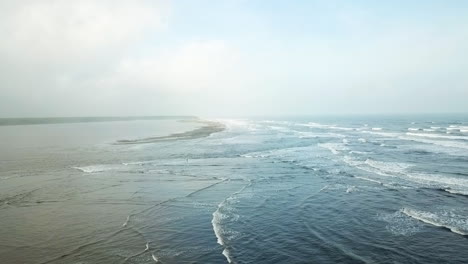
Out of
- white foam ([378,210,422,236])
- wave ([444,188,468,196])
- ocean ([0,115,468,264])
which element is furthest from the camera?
wave ([444,188,468,196])

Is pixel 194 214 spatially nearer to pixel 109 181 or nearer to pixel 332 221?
pixel 332 221

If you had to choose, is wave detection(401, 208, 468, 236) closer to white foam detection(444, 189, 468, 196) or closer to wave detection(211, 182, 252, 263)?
white foam detection(444, 189, 468, 196)

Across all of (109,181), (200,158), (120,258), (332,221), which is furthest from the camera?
(200,158)

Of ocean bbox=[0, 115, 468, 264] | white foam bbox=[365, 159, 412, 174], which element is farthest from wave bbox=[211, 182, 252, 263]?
white foam bbox=[365, 159, 412, 174]

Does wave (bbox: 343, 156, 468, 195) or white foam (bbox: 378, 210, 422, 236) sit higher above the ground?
wave (bbox: 343, 156, 468, 195)

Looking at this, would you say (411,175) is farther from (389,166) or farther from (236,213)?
(236,213)

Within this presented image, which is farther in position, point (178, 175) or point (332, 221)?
point (178, 175)

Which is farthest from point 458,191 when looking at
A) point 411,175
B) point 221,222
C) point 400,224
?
point 221,222

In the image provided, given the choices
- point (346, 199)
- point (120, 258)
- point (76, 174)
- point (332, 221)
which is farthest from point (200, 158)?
point (120, 258)
